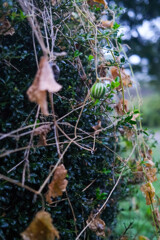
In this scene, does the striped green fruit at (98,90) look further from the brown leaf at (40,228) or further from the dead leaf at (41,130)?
the brown leaf at (40,228)

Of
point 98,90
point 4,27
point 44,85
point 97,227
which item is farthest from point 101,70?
point 97,227

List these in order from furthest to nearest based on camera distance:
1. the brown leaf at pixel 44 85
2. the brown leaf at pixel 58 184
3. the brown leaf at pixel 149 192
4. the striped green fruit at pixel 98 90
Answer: the brown leaf at pixel 149 192, the striped green fruit at pixel 98 90, the brown leaf at pixel 58 184, the brown leaf at pixel 44 85

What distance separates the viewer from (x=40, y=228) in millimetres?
677

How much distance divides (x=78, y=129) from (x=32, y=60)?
1.23 ft

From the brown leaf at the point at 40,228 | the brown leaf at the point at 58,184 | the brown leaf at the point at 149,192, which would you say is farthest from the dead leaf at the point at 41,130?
the brown leaf at the point at 149,192

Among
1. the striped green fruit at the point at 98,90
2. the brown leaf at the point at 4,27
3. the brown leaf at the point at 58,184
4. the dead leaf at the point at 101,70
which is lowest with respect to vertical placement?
the brown leaf at the point at 58,184

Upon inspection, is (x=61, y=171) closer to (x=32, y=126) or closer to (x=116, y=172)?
(x=32, y=126)

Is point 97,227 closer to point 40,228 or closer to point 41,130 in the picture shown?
Answer: point 40,228

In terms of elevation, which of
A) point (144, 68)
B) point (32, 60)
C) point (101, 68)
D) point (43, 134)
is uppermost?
point (144, 68)

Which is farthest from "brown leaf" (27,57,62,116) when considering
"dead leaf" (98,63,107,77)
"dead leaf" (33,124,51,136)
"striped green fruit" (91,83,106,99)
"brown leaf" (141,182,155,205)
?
"brown leaf" (141,182,155,205)

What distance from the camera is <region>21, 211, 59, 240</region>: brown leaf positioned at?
67 centimetres

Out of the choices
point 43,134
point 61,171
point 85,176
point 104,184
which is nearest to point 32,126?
point 43,134

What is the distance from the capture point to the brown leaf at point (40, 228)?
668 millimetres

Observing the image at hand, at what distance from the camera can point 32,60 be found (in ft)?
3.12
